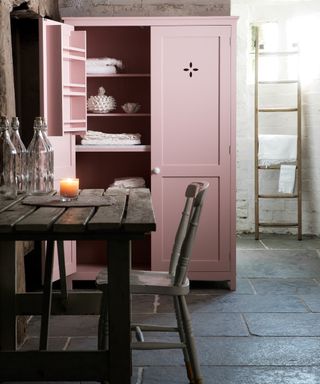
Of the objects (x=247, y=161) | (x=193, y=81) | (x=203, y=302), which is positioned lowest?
(x=203, y=302)

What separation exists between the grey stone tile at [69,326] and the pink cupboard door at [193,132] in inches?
40.8

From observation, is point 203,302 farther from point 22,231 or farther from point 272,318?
point 22,231

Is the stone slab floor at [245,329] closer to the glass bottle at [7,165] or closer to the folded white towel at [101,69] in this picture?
the glass bottle at [7,165]

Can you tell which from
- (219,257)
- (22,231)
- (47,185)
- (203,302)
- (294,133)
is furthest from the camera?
(294,133)

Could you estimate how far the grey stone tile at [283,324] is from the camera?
4.28m

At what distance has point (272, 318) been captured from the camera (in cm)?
461

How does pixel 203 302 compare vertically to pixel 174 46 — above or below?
below

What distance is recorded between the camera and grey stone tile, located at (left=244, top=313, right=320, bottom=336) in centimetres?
428

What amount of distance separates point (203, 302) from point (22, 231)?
110 inches

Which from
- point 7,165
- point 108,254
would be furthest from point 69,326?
point 108,254

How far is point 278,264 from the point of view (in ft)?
21.0

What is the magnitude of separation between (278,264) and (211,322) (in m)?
2.02

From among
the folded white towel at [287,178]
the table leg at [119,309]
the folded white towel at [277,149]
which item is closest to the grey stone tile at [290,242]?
the folded white towel at [287,178]

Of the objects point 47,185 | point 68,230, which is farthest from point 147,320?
point 68,230
